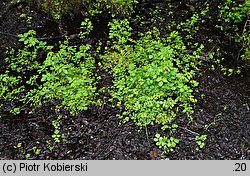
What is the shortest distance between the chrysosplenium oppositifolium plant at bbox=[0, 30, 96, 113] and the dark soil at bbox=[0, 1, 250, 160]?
0.14 meters

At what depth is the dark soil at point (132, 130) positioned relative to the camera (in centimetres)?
351

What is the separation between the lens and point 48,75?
13.3ft

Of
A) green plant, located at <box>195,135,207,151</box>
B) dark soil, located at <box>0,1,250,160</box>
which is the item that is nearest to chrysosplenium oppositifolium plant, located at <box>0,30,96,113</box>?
dark soil, located at <box>0,1,250,160</box>

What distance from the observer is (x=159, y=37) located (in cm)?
459

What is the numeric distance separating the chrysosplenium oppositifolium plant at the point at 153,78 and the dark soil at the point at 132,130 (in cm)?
13

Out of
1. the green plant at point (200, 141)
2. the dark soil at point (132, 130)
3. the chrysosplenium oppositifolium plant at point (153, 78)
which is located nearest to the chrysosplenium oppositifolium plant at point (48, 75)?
the dark soil at point (132, 130)

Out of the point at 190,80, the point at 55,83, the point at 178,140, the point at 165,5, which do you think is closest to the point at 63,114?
the point at 55,83

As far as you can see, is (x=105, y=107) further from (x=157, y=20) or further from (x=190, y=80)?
(x=157, y=20)

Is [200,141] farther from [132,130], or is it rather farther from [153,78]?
[153,78]

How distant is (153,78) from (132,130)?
66cm

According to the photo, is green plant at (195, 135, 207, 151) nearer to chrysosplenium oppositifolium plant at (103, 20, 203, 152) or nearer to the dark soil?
the dark soil

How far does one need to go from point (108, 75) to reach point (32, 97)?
0.97m

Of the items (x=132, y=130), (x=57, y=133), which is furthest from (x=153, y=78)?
(x=57, y=133)

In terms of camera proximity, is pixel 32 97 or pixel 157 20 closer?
pixel 32 97
